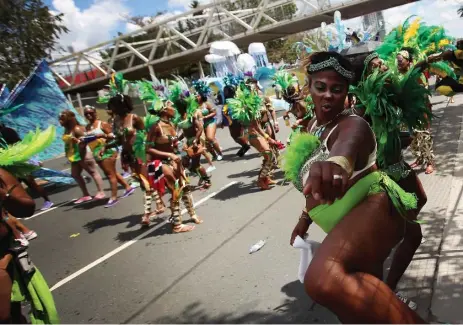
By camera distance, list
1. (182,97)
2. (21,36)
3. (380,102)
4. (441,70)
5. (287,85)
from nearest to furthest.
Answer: (380,102) → (441,70) → (287,85) → (182,97) → (21,36)

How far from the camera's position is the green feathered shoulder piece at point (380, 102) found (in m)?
2.29

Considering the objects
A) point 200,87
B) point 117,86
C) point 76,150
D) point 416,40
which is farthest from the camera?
point 200,87

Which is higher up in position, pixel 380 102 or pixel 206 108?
pixel 380 102

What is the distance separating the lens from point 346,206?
182 centimetres

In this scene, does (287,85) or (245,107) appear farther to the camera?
(245,107)

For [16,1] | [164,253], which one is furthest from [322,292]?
[16,1]

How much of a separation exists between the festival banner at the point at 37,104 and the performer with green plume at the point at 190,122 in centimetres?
435

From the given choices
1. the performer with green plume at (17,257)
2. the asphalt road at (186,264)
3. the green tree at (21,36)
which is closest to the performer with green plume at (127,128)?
the asphalt road at (186,264)

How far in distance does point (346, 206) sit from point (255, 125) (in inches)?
214

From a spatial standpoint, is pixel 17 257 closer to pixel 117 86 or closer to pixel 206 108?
pixel 117 86

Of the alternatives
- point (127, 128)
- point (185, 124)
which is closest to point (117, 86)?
point (127, 128)

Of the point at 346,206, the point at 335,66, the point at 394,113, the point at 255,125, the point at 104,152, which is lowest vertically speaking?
the point at 255,125

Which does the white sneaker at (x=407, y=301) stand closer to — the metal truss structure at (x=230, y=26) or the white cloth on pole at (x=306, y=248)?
the white cloth on pole at (x=306, y=248)

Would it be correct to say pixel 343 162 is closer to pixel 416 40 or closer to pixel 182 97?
pixel 416 40
